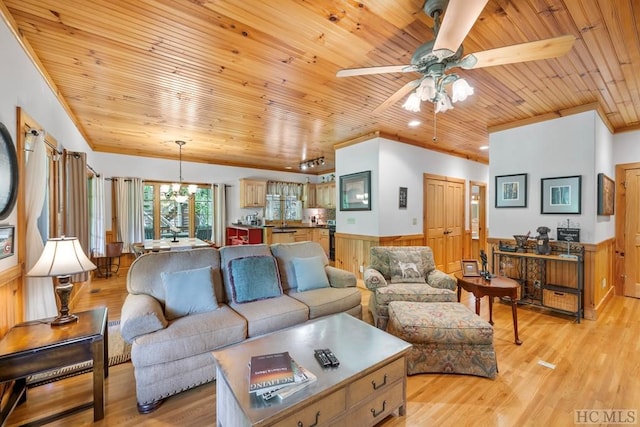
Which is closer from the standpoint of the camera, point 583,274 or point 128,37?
point 128,37

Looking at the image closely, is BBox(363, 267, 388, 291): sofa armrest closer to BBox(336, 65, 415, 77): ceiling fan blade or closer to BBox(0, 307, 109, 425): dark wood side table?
BBox(336, 65, 415, 77): ceiling fan blade

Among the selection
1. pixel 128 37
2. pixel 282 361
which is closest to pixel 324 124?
pixel 128 37

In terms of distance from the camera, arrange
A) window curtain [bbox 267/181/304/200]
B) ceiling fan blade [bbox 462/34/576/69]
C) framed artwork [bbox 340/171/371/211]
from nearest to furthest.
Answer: ceiling fan blade [bbox 462/34/576/69]
framed artwork [bbox 340/171/371/211]
window curtain [bbox 267/181/304/200]

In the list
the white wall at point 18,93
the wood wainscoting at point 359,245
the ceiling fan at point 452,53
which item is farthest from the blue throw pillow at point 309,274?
the white wall at point 18,93

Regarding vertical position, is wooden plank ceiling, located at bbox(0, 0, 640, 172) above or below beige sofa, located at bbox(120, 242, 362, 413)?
above

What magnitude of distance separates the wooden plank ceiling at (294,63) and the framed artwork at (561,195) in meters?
0.87

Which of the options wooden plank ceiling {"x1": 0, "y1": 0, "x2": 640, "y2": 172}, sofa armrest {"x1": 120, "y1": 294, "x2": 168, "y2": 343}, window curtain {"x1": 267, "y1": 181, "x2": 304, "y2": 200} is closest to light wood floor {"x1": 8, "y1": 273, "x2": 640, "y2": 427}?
sofa armrest {"x1": 120, "y1": 294, "x2": 168, "y2": 343}

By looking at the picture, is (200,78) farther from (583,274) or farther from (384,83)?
(583,274)

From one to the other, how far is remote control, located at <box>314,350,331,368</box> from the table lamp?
64.9 inches

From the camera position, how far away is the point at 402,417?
1788 millimetres

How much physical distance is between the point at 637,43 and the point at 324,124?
3.07 meters

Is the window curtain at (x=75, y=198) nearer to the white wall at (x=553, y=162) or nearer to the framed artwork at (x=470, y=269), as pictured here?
the framed artwork at (x=470, y=269)

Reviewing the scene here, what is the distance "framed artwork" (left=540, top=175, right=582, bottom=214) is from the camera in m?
3.40

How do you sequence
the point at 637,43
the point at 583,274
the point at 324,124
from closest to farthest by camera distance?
1. the point at 637,43
2. the point at 583,274
3. the point at 324,124
